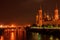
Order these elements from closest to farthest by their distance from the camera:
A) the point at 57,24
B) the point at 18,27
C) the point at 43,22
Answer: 1. the point at 57,24
2. the point at 43,22
3. the point at 18,27

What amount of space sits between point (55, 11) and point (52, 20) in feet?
5.83

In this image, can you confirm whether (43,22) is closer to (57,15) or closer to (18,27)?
(57,15)

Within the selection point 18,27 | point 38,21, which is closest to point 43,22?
point 38,21

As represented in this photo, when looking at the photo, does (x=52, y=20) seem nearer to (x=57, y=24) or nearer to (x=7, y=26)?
(x=57, y=24)

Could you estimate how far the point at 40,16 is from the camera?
44125mm

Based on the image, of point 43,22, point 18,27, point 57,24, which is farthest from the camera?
point 18,27

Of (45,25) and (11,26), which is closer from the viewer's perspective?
(45,25)

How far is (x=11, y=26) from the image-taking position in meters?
56.0

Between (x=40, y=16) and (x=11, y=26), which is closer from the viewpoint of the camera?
(x=40, y=16)

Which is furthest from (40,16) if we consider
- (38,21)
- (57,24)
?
(57,24)

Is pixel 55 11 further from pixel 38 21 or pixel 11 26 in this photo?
pixel 11 26

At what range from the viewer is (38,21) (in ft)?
146

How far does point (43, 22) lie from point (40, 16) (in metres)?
1.06

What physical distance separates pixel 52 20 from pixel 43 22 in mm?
1645
